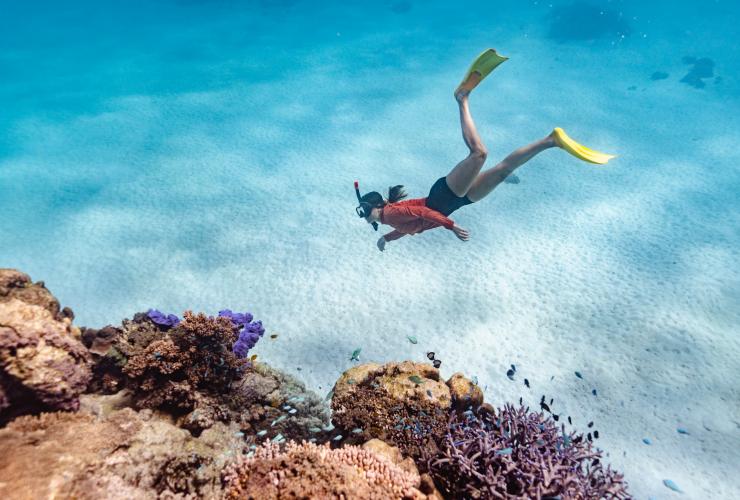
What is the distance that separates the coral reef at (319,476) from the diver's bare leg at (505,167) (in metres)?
4.97

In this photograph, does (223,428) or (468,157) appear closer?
(223,428)

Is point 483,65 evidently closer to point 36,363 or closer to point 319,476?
point 319,476

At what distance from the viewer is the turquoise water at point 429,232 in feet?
26.1

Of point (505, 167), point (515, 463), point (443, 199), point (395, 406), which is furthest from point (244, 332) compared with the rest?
point (505, 167)

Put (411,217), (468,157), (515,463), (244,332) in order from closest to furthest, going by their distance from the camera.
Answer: (515,463) → (244,332) → (468,157) → (411,217)

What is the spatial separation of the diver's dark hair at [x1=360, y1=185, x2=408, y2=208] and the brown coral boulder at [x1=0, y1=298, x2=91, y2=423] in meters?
4.77

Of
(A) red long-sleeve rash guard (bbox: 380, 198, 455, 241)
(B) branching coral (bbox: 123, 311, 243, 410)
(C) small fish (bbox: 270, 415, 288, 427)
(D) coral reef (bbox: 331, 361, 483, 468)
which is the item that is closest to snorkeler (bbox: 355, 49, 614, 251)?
(A) red long-sleeve rash guard (bbox: 380, 198, 455, 241)

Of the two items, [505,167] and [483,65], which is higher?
[483,65]

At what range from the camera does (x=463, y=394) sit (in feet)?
15.4

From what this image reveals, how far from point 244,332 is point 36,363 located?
2.61 m

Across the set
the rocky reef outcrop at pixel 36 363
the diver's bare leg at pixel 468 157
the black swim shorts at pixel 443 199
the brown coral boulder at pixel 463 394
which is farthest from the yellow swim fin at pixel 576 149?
the rocky reef outcrop at pixel 36 363

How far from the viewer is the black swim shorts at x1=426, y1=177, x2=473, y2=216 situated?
732 cm

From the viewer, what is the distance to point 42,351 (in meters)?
3.70

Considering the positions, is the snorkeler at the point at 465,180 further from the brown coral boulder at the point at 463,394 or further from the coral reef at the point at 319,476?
the coral reef at the point at 319,476
